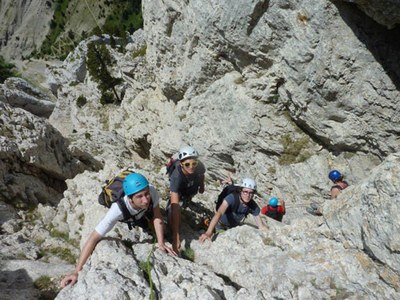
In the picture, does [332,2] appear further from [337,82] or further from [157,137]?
[157,137]

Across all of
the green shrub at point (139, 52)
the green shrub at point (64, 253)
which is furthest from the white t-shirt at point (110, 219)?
the green shrub at point (139, 52)

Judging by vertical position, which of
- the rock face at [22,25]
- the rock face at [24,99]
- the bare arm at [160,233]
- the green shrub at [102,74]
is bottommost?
the rock face at [22,25]

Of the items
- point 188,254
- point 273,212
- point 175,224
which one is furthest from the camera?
point 273,212

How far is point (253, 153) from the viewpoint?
2273 centimetres

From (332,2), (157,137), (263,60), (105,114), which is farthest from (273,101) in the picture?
(105,114)

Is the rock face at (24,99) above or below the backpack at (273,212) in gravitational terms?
below

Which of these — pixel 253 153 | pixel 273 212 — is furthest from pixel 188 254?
pixel 253 153

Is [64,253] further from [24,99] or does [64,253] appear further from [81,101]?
[81,101]

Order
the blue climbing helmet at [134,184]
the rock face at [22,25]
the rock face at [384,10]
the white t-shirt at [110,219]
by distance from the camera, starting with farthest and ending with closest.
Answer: the rock face at [22,25]
the rock face at [384,10]
the white t-shirt at [110,219]
the blue climbing helmet at [134,184]

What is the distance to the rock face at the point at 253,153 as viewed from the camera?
23.3ft

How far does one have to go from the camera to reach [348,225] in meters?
7.96

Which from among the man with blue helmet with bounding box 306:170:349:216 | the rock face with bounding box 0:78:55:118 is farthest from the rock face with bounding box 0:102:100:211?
the rock face with bounding box 0:78:55:118

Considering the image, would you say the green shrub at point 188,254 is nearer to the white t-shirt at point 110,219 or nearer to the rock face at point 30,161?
the white t-shirt at point 110,219

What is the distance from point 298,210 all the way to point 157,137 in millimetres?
17916
